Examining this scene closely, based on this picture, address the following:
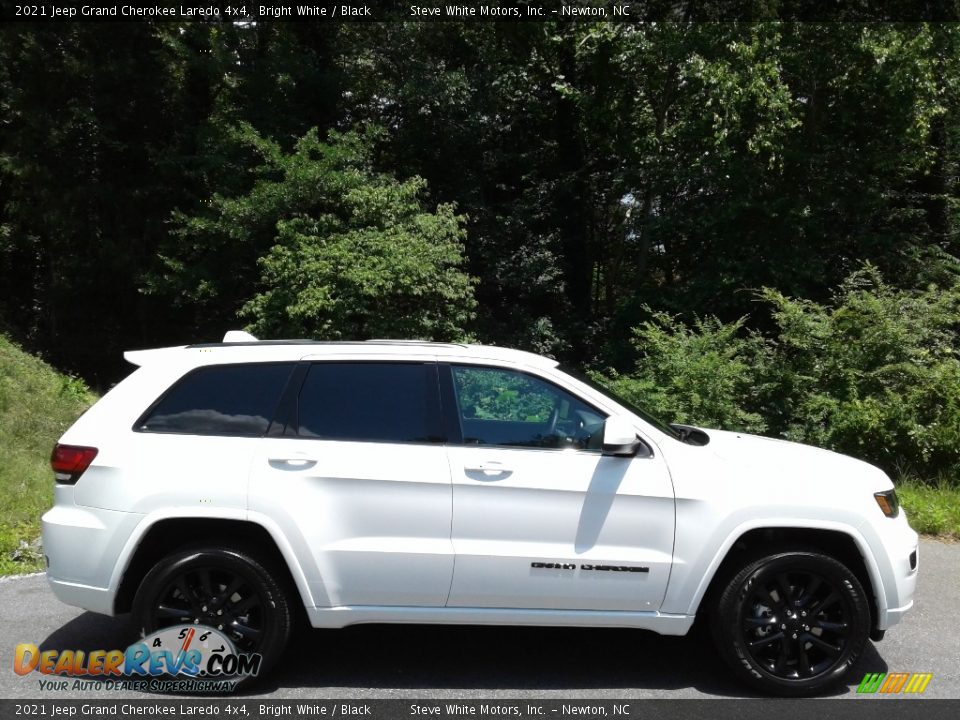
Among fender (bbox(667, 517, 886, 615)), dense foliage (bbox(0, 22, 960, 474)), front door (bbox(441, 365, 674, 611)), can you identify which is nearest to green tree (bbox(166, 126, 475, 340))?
dense foliage (bbox(0, 22, 960, 474))

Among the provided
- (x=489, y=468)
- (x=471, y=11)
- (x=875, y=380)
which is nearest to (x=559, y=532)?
(x=489, y=468)

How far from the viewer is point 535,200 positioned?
A: 18219mm

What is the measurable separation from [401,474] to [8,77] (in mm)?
17324

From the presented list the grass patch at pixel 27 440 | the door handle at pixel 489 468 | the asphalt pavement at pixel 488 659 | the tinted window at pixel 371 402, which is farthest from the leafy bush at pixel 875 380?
the grass patch at pixel 27 440

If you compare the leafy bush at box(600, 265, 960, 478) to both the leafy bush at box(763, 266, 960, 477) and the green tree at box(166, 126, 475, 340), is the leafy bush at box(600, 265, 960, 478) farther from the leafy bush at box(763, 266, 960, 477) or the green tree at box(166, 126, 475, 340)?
the green tree at box(166, 126, 475, 340)

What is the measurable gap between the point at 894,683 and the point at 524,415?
2.46 meters

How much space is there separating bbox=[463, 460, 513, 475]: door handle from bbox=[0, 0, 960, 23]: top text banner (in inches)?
492

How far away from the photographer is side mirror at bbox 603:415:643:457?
14.6 ft

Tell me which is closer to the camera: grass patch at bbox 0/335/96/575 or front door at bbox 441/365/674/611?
front door at bbox 441/365/674/611

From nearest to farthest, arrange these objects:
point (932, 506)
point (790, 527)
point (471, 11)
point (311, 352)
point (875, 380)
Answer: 1. point (790, 527)
2. point (311, 352)
3. point (932, 506)
4. point (875, 380)
5. point (471, 11)

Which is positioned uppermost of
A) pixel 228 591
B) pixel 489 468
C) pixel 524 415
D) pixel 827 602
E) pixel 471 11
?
pixel 471 11

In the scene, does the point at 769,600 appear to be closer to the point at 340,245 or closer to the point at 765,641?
the point at 765,641

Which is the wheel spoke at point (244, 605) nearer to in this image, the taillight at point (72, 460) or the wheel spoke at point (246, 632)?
the wheel spoke at point (246, 632)

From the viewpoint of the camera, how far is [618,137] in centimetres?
Answer: 1694
